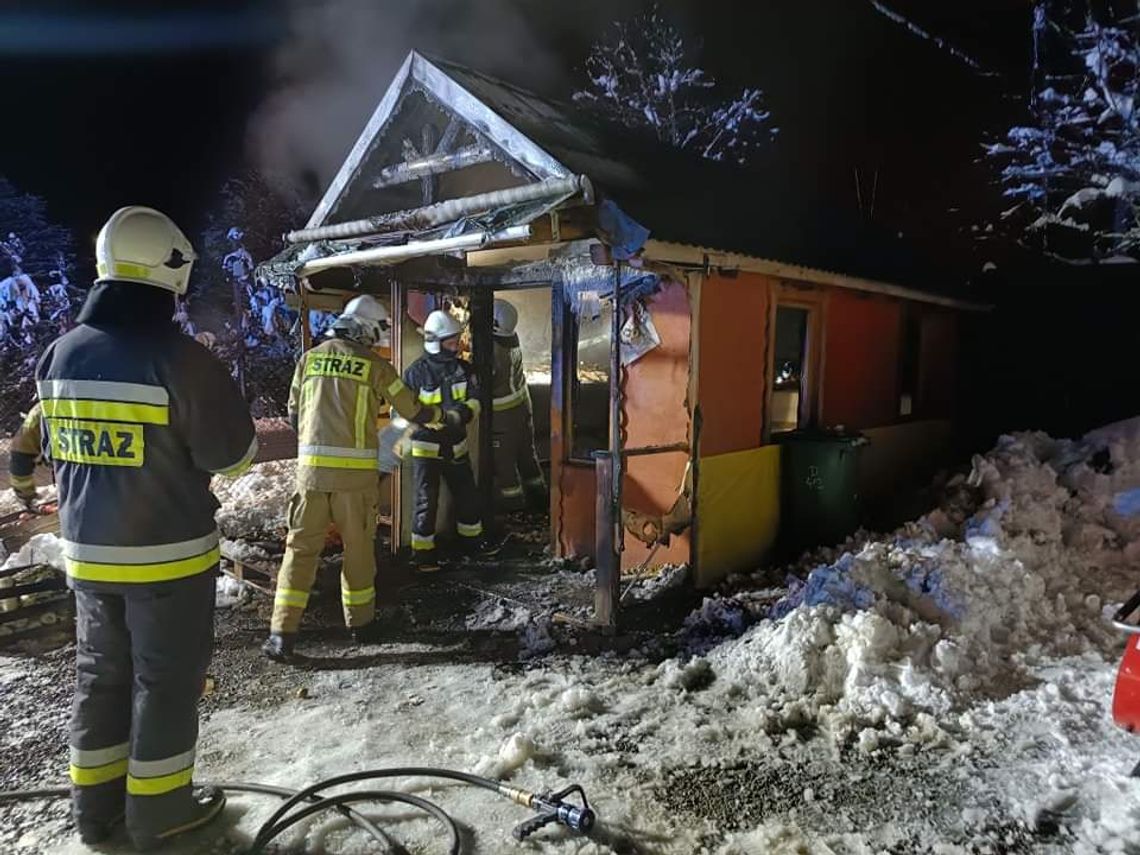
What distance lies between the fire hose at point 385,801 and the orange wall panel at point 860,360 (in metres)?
5.95

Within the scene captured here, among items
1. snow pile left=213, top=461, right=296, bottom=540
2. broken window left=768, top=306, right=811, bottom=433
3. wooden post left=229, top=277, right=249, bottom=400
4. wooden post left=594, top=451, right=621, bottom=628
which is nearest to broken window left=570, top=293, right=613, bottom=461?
wooden post left=594, top=451, right=621, bottom=628

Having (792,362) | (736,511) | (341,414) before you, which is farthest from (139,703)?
(792,362)

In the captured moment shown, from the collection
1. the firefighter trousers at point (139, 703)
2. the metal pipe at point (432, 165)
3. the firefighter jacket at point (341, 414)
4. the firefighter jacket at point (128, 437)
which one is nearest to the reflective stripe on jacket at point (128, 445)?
the firefighter jacket at point (128, 437)

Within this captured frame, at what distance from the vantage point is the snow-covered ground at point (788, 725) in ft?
10.1

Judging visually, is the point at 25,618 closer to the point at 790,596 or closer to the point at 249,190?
the point at 790,596

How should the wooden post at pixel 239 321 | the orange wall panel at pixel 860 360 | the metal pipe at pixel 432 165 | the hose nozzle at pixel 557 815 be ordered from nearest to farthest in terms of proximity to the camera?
the hose nozzle at pixel 557 815 → the metal pipe at pixel 432 165 → the orange wall panel at pixel 860 360 → the wooden post at pixel 239 321

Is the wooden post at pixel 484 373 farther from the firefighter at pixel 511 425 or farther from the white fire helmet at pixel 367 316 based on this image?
the white fire helmet at pixel 367 316

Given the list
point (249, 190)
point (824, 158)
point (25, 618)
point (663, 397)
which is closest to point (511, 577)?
point (663, 397)

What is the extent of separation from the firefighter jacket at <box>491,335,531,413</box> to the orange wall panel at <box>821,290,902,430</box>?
3.29 metres

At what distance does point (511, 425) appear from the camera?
26.3 ft

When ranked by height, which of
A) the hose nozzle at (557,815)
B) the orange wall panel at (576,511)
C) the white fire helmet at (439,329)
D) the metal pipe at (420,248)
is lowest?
the hose nozzle at (557,815)

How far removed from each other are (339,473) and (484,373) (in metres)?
2.76

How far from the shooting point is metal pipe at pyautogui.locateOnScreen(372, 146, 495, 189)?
5758 mm

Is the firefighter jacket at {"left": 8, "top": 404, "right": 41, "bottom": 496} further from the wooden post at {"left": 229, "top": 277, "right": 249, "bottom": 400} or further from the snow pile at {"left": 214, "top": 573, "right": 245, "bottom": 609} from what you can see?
the wooden post at {"left": 229, "top": 277, "right": 249, "bottom": 400}
